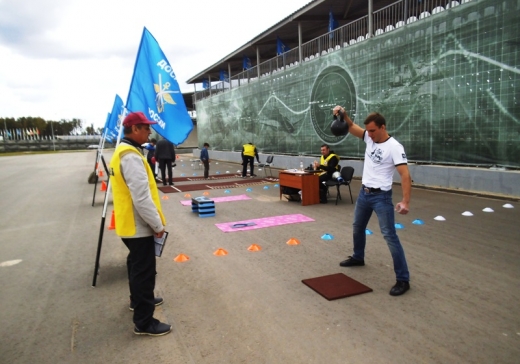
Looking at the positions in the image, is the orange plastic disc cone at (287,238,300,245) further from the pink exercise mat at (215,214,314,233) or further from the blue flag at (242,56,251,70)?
the blue flag at (242,56,251,70)

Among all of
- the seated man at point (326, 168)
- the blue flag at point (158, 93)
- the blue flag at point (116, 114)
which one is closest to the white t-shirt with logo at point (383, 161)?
the blue flag at point (158, 93)

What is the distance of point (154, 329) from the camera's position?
338 cm

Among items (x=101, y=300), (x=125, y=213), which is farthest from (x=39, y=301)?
(x=125, y=213)

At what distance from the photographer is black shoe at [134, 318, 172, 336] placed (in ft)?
11.1

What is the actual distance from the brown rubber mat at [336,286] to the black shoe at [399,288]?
0.82ft

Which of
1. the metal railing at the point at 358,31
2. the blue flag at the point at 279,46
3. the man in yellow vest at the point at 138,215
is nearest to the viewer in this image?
the man in yellow vest at the point at 138,215

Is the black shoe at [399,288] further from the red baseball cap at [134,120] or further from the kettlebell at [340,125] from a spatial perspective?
the red baseball cap at [134,120]

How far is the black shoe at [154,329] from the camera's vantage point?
3.38 metres

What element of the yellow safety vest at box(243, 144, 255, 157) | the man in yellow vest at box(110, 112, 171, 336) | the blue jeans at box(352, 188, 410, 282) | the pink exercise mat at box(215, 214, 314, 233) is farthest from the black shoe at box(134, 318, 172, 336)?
the yellow safety vest at box(243, 144, 255, 157)

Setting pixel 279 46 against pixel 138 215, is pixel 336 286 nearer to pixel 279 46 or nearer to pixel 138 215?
pixel 138 215

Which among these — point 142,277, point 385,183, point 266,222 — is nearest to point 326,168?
point 266,222

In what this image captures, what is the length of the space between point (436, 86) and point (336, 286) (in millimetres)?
9173

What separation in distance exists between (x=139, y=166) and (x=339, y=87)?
13.8 metres

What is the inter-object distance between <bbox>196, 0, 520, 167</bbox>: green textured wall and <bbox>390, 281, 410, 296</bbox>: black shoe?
285 inches
